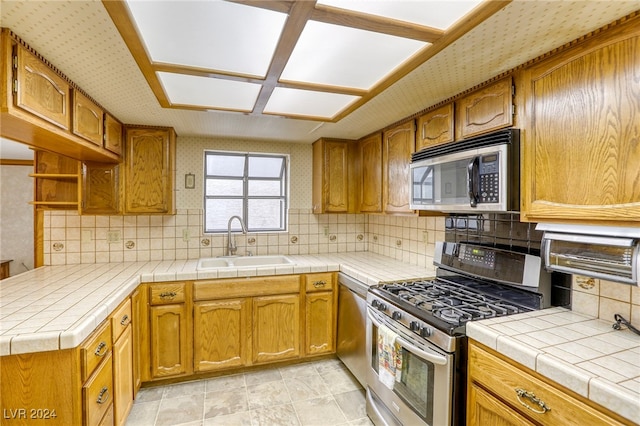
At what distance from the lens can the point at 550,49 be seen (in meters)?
1.34

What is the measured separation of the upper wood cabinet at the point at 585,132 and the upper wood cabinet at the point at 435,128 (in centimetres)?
49

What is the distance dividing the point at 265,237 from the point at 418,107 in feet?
6.29

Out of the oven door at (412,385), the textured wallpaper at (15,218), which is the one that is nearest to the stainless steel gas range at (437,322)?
the oven door at (412,385)

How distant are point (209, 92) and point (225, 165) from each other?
1422 mm

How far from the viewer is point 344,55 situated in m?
1.40

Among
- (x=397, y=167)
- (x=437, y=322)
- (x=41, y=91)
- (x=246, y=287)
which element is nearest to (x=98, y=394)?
(x=246, y=287)

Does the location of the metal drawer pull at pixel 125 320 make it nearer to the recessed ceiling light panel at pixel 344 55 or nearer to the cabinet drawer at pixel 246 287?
the cabinet drawer at pixel 246 287

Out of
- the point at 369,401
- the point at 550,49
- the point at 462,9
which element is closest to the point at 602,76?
the point at 550,49

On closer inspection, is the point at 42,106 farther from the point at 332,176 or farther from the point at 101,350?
the point at 332,176

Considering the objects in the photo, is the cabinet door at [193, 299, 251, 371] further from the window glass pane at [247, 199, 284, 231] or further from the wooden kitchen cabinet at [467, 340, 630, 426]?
the wooden kitchen cabinet at [467, 340, 630, 426]

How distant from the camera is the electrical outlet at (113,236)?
2.74 meters

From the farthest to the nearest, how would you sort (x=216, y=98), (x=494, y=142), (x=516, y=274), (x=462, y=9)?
1. (x=216, y=98)
2. (x=516, y=274)
3. (x=494, y=142)
4. (x=462, y=9)

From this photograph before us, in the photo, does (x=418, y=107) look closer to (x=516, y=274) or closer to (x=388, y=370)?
(x=516, y=274)

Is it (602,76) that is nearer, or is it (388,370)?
(602,76)
